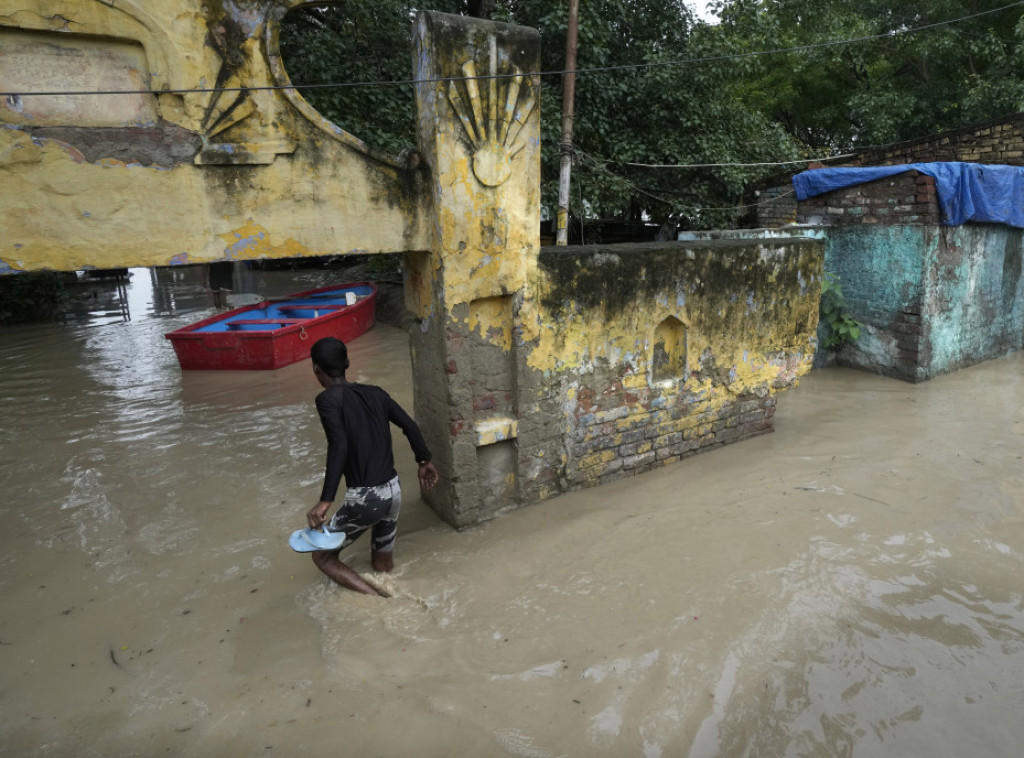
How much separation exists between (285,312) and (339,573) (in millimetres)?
9002

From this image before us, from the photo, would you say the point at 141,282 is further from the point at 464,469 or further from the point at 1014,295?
the point at 1014,295

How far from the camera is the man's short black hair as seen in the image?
3490mm

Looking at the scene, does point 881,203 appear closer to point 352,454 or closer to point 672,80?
point 672,80

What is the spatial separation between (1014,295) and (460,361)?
30.3 feet

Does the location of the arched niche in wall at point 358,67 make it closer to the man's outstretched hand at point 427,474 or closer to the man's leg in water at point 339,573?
the man's outstretched hand at point 427,474

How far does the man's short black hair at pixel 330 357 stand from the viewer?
11.5 ft

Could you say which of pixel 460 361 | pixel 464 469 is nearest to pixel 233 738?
pixel 464 469

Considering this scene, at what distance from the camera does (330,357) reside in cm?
349

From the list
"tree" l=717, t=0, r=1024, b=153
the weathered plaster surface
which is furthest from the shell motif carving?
"tree" l=717, t=0, r=1024, b=153

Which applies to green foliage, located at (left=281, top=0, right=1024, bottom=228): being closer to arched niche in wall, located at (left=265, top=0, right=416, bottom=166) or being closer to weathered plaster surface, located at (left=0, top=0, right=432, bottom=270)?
arched niche in wall, located at (left=265, top=0, right=416, bottom=166)

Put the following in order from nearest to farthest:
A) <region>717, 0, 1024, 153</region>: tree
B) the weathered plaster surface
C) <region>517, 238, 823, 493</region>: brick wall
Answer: the weathered plaster surface → <region>517, 238, 823, 493</region>: brick wall → <region>717, 0, 1024, 153</region>: tree

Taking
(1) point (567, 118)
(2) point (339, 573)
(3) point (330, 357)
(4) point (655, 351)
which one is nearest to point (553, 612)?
(2) point (339, 573)

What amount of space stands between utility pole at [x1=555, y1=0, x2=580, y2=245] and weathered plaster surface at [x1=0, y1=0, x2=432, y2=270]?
548 centimetres

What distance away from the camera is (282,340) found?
9570 mm
